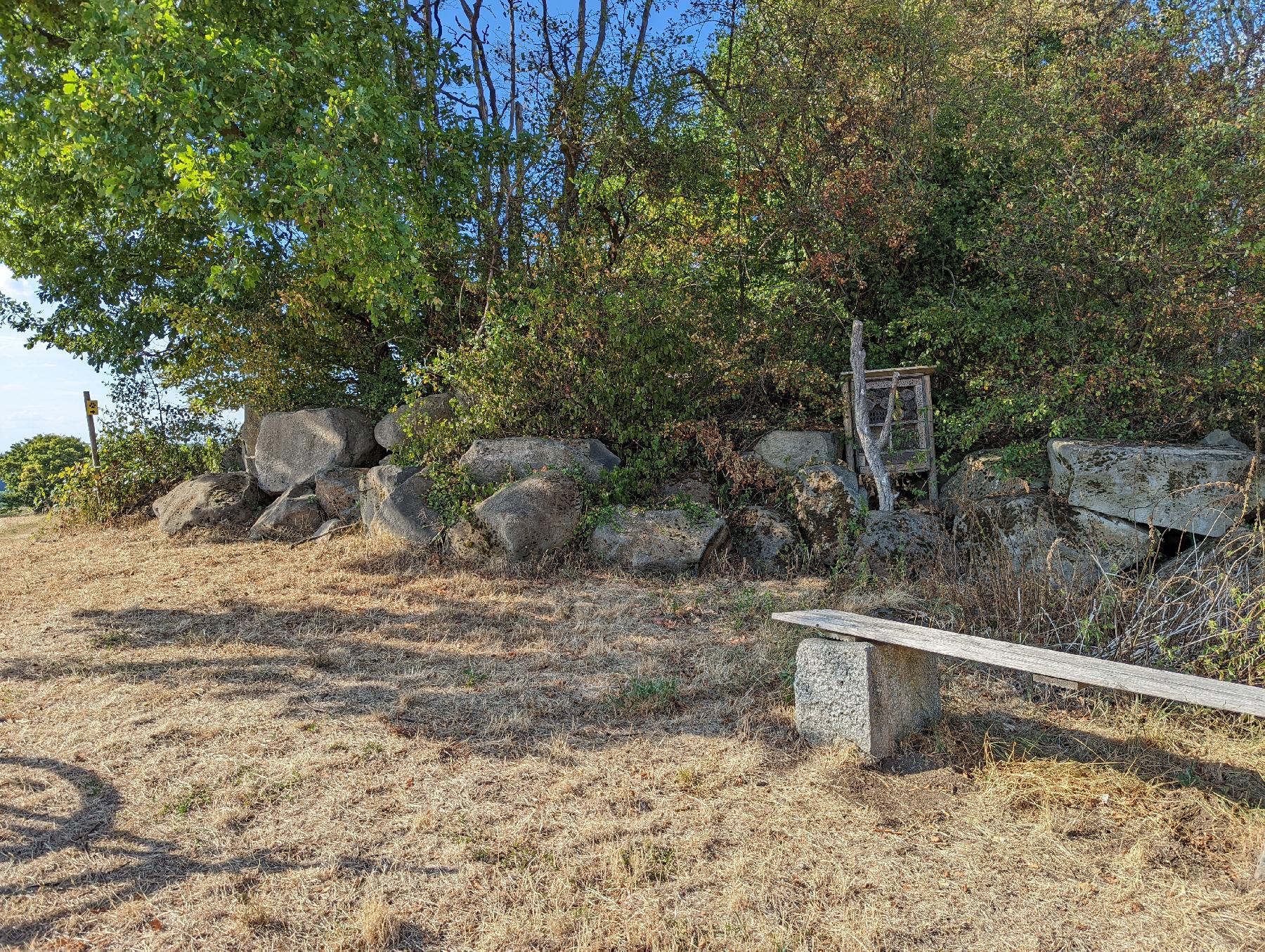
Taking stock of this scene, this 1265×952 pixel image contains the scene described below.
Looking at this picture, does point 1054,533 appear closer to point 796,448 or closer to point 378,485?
point 796,448

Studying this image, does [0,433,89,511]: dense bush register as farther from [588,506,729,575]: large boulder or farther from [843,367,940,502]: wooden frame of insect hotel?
[843,367,940,502]: wooden frame of insect hotel

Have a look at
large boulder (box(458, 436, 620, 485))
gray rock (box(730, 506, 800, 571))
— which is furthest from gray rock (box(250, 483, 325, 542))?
gray rock (box(730, 506, 800, 571))

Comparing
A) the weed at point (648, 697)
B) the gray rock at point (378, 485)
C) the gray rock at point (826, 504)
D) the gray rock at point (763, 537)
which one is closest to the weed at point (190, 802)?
the weed at point (648, 697)

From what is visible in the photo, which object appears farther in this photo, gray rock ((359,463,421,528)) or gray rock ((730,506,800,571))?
gray rock ((359,463,421,528))

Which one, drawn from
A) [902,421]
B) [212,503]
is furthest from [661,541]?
[212,503]

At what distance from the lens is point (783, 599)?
23.0ft

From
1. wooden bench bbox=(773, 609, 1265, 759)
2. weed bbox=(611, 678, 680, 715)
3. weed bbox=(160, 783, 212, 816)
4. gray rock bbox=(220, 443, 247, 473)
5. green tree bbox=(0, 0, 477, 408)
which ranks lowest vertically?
weed bbox=(611, 678, 680, 715)

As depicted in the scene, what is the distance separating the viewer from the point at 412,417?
1012 centimetres

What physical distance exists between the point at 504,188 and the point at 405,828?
8432mm

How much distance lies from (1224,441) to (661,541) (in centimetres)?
523

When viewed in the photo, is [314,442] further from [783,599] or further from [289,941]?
[289,941]

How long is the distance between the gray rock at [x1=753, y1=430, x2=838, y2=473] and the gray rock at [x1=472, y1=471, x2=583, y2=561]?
2141mm

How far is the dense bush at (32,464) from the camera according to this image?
701 inches

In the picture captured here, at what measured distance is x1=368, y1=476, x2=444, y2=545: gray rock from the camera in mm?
8898
